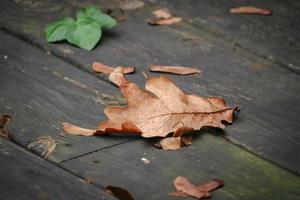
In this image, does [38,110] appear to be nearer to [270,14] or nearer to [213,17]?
[213,17]

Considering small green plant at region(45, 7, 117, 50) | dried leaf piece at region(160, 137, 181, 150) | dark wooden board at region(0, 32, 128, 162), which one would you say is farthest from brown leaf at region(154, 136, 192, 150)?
small green plant at region(45, 7, 117, 50)

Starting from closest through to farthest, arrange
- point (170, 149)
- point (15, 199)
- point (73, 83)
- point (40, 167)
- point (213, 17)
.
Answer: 1. point (15, 199)
2. point (40, 167)
3. point (170, 149)
4. point (73, 83)
5. point (213, 17)

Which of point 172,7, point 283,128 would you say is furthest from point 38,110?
point 172,7

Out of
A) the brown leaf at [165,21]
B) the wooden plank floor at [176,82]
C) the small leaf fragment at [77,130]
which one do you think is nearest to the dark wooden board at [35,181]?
the wooden plank floor at [176,82]

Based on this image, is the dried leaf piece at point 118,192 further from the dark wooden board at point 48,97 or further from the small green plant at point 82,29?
the small green plant at point 82,29

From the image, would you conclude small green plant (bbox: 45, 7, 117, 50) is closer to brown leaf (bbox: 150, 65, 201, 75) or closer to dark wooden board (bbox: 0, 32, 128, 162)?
dark wooden board (bbox: 0, 32, 128, 162)

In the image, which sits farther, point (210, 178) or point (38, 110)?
point (38, 110)

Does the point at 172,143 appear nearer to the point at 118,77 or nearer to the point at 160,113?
the point at 160,113
